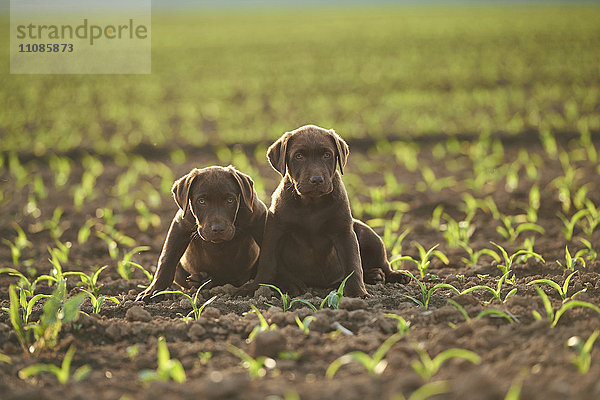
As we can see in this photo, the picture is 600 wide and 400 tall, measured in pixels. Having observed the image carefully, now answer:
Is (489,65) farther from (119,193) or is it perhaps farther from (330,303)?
(330,303)

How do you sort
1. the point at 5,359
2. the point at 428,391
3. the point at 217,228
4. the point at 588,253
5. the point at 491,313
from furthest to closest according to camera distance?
the point at 588,253, the point at 217,228, the point at 491,313, the point at 5,359, the point at 428,391

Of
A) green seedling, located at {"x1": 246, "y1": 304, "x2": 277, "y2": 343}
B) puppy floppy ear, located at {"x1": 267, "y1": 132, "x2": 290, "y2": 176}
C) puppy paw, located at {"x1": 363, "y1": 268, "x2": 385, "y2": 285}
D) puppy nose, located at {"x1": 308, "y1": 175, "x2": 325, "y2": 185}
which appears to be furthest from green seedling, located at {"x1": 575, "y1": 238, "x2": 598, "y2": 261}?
green seedling, located at {"x1": 246, "y1": 304, "x2": 277, "y2": 343}

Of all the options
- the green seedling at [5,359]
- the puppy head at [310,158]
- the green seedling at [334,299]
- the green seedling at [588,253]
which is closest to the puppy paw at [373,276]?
the green seedling at [334,299]

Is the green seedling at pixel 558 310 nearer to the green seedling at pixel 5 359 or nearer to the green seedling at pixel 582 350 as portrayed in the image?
the green seedling at pixel 582 350

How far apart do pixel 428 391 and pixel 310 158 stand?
8.18ft

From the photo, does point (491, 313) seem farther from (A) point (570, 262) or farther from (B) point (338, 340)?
(A) point (570, 262)

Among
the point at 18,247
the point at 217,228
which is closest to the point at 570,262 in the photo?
the point at 217,228

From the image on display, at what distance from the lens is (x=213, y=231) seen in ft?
17.8

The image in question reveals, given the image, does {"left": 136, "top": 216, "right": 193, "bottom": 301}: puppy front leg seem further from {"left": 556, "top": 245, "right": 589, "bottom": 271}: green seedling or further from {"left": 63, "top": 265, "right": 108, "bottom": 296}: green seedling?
{"left": 556, "top": 245, "right": 589, "bottom": 271}: green seedling

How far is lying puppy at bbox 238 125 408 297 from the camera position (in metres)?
5.50

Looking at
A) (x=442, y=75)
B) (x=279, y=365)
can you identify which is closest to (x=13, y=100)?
(x=442, y=75)

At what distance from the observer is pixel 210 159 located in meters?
14.0

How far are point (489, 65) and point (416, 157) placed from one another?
41.2 feet

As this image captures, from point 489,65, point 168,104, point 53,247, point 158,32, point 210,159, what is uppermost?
point 158,32
